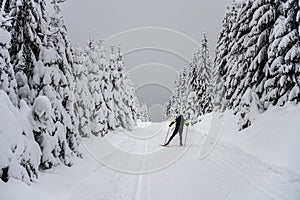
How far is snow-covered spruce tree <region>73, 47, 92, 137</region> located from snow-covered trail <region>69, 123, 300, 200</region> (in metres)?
8.68

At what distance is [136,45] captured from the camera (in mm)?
37719

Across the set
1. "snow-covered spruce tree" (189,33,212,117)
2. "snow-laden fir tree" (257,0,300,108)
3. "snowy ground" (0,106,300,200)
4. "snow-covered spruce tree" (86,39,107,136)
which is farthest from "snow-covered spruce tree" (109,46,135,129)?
"snow-laden fir tree" (257,0,300,108)

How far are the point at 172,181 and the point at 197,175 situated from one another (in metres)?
1.02

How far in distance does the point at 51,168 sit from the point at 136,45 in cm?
2982

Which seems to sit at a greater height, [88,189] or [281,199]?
[281,199]

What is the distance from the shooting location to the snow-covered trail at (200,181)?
7102 millimetres

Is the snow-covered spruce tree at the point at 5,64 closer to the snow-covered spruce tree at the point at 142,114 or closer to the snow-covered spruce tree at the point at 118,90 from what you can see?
the snow-covered spruce tree at the point at 118,90

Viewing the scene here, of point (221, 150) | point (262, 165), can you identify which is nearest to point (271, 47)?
point (221, 150)

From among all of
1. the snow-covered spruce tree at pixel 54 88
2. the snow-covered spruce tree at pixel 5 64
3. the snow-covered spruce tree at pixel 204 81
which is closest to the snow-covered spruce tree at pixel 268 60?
the snow-covered spruce tree at pixel 54 88

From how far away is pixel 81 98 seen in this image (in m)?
21.1

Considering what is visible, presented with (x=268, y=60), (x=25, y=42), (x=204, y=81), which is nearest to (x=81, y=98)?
(x=25, y=42)

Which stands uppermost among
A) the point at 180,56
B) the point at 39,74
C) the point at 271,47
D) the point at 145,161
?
the point at 180,56

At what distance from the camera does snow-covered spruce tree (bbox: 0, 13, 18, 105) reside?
24.4 ft

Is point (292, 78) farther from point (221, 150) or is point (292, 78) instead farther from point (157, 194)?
point (157, 194)
